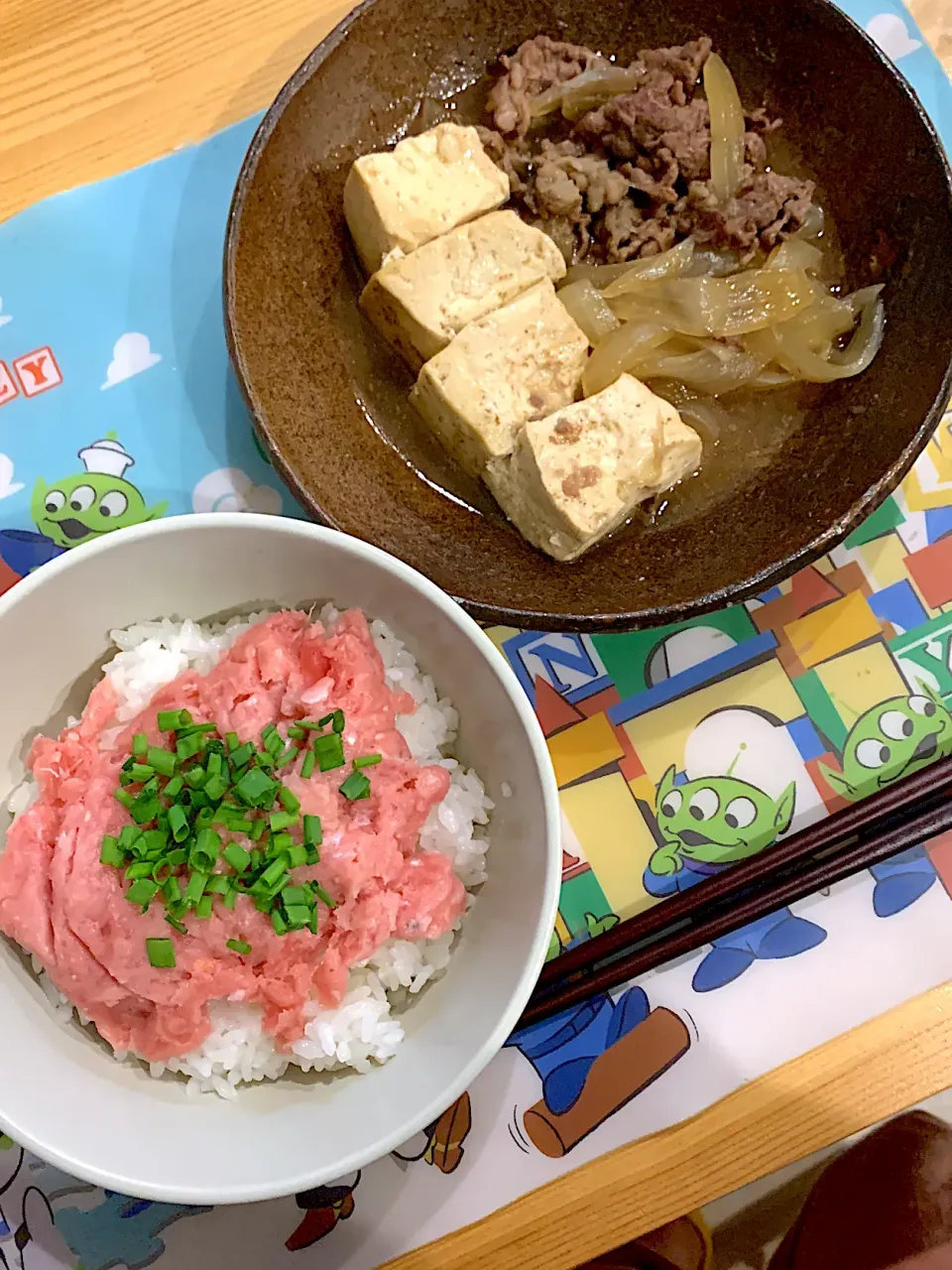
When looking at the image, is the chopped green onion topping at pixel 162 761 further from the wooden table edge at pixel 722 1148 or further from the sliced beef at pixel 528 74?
the sliced beef at pixel 528 74

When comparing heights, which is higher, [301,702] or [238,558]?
[238,558]

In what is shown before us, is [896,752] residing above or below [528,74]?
below

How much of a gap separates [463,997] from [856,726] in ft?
3.12

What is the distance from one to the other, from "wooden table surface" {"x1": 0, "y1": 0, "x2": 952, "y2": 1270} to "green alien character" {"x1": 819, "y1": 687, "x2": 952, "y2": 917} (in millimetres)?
231

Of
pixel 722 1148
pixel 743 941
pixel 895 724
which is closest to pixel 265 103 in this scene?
pixel 895 724

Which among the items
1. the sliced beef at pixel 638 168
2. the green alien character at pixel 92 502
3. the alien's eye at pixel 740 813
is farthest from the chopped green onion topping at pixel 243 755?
the sliced beef at pixel 638 168

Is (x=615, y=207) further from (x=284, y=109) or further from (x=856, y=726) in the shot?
(x=856, y=726)

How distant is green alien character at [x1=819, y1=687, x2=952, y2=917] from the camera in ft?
6.09

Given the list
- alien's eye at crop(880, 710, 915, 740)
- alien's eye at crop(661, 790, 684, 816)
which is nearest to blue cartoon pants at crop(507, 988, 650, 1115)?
alien's eye at crop(661, 790, 684, 816)

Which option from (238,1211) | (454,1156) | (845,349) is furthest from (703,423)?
(238,1211)

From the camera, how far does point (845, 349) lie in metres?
1.90

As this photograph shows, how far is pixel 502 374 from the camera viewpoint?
1.77 meters

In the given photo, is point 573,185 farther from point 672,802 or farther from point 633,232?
point 672,802

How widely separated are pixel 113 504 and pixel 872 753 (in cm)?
156
